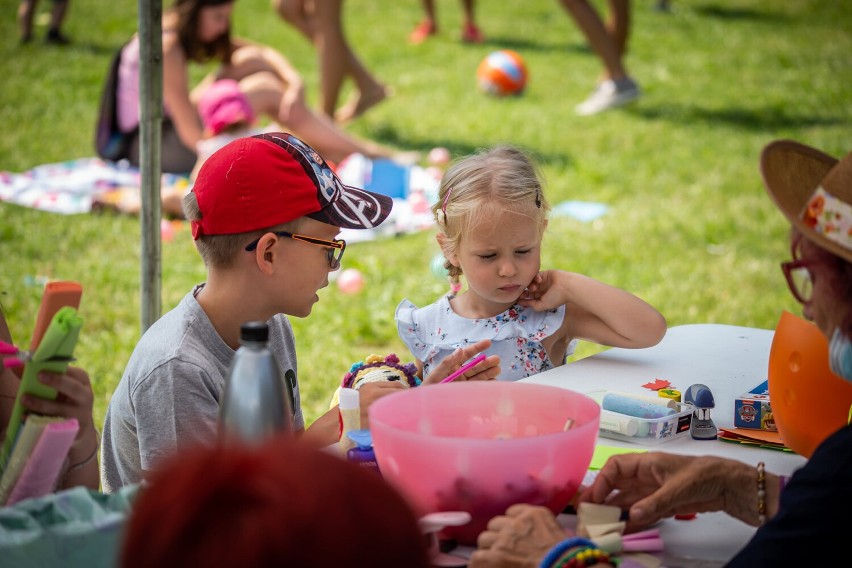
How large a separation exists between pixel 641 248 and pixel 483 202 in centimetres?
371

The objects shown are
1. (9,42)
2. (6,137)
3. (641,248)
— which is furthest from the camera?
(9,42)

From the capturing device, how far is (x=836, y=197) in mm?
1539

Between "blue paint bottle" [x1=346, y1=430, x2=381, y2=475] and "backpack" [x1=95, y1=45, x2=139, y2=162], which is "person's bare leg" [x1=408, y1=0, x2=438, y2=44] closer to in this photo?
"backpack" [x1=95, y1=45, x2=139, y2=162]

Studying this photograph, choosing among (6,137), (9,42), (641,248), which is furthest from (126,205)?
(9,42)

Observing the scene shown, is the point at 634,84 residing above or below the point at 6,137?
above

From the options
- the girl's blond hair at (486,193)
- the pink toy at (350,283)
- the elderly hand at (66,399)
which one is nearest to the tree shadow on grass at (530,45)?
the pink toy at (350,283)

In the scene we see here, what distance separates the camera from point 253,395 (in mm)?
1385

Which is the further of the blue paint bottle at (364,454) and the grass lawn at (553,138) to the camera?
the grass lawn at (553,138)

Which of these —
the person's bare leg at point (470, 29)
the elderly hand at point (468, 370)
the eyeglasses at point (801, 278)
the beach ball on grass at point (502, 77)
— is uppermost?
the person's bare leg at point (470, 29)

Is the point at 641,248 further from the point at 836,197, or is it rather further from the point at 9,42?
the point at 9,42

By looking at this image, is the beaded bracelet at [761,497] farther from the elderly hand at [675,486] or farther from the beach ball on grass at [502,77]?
the beach ball on grass at [502,77]

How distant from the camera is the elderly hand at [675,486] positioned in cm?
164

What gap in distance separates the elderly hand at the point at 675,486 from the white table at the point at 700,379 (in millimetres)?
38

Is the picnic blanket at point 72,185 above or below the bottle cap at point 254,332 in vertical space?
below
